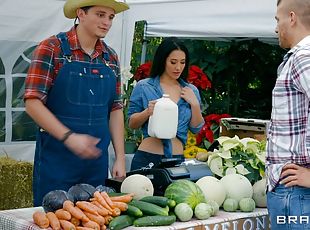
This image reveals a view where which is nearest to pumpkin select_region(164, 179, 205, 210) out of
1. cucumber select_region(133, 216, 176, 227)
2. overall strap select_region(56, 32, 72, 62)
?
cucumber select_region(133, 216, 176, 227)

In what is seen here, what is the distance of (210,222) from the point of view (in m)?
2.69

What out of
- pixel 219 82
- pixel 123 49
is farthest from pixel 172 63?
pixel 219 82

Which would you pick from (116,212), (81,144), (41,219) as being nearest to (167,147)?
(81,144)

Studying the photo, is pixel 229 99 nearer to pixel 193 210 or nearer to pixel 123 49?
pixel 123 49

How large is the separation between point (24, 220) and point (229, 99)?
493 centimetres

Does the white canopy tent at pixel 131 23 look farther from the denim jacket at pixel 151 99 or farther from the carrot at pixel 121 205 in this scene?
the carrot at pixel 121 205

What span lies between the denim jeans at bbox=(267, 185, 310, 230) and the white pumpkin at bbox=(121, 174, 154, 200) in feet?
2.06

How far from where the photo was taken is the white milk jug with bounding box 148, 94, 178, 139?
3779 millimetres

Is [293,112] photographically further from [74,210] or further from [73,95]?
[73,95]

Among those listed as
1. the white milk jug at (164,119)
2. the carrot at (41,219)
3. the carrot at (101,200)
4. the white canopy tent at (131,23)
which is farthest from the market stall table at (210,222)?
the white canopy tent at (131,23)

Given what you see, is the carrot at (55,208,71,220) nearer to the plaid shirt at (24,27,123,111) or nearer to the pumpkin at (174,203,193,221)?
the pumpkin at (174,203,193,221)

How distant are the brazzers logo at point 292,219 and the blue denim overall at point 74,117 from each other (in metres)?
1.31

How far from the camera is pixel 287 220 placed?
235cm

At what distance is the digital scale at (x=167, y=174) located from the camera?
294cm
